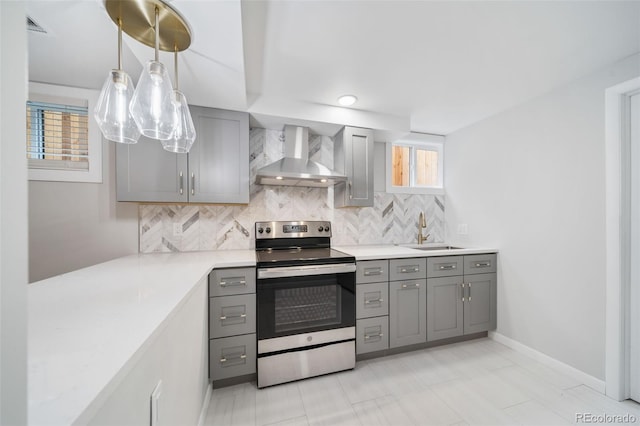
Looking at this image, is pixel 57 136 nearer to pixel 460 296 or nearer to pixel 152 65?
pixel 152 65

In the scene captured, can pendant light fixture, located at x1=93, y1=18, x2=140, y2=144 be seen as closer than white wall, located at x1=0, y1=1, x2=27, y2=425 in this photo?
No

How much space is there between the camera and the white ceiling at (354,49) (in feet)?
4.16

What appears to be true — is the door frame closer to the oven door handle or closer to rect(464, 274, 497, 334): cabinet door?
rect(464, 274, 497, 334): cabinet door

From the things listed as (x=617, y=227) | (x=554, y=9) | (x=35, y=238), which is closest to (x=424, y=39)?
(x=554, y=9)

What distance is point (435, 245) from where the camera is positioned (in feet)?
9.78

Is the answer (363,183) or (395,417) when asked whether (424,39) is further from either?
(395,417)

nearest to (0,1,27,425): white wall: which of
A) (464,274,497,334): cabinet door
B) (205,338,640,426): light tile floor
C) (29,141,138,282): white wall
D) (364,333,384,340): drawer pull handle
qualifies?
(205,338,640,426): light tile floor

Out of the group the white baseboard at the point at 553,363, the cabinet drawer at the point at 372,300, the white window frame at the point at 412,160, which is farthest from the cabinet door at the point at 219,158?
the white baseboard at the point at 553,363

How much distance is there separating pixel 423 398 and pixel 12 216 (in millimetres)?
2182

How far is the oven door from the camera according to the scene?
1818 mm

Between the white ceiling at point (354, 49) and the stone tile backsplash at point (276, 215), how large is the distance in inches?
21.9

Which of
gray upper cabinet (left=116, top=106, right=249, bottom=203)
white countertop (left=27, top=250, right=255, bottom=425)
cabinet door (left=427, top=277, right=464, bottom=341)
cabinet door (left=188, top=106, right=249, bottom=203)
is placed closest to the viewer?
white countertop (left=27, top=250, right=255, bottom=425)

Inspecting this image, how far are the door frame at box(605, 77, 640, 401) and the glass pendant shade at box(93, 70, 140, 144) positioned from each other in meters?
2.85

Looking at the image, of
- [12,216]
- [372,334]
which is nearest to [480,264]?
[372,334]
